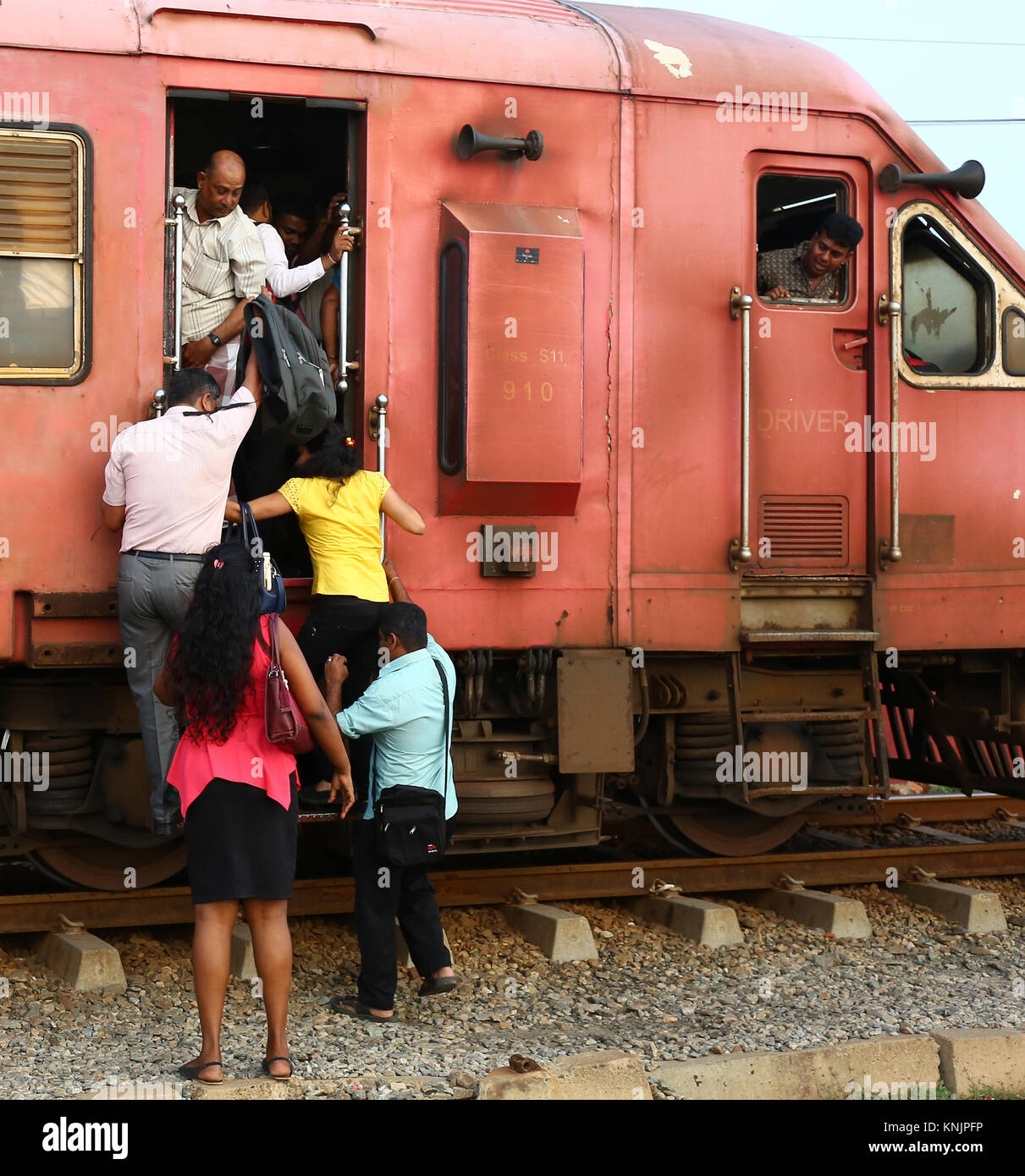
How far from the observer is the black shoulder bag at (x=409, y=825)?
5.17 metres

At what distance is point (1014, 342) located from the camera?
666 cm

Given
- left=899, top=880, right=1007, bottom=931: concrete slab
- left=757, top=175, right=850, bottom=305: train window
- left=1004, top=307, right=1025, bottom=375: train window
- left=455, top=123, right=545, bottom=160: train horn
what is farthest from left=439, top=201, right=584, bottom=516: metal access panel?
left=899, top=880, right=1007, bottom=931: concrete slab

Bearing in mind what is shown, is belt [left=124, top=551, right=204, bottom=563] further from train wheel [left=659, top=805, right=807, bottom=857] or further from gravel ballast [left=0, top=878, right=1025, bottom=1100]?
train wheel [left=659, top=805, right=807, bottom=857]

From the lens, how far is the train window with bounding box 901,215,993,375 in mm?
6570

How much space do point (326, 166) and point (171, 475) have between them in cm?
252

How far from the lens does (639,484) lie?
610cm

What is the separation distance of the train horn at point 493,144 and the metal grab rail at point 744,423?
3.60 feet

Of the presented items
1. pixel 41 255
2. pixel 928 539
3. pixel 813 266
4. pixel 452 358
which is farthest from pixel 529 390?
pixel 928 539

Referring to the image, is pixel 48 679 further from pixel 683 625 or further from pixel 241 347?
pixel 683 625

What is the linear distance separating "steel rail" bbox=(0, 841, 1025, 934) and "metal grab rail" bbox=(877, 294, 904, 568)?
1622mm

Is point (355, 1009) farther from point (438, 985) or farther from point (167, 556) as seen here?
point (167, 556)

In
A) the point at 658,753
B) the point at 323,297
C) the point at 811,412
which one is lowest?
the point at 658,753
